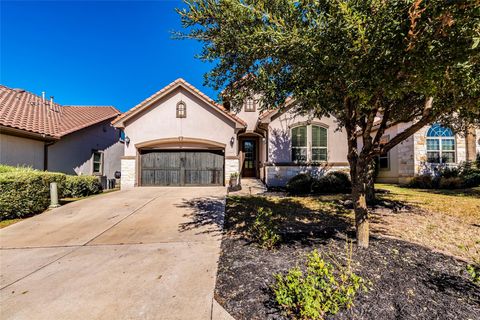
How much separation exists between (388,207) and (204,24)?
788 cm

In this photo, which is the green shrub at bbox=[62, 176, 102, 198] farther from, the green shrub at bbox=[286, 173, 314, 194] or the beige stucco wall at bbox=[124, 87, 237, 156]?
the green shrub at bbox=[286, 173, 314, 194]

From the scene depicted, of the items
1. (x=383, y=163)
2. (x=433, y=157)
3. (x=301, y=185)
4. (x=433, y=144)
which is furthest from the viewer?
(x=383, y=163)

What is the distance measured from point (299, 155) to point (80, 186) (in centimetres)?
1154

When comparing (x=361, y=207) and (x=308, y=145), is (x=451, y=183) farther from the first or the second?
(x=361, y=207)

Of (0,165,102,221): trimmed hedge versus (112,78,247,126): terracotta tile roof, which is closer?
(0,165,102,221): trimmed hedge

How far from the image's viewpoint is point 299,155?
42.2ft

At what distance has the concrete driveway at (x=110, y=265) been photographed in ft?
9.04

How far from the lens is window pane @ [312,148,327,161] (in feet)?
42.5

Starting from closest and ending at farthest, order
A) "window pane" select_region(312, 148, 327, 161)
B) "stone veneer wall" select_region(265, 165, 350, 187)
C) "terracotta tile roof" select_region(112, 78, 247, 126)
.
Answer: "stone veneer wall" select_region(265, 165, 350, 187) → "window pane" select_region(312, 148, 327, 161) → "terracotta tile roof" select_region(112, 78, 247, 126)

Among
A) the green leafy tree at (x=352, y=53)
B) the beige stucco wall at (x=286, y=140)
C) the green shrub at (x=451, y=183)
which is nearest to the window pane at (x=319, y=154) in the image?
the beige stucco wall at (x=286, y=140)

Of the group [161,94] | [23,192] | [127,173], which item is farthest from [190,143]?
[23,192]

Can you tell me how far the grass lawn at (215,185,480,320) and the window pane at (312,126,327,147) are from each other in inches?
237

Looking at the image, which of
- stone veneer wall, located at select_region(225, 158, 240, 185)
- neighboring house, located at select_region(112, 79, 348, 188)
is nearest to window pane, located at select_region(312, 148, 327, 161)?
neighboring house, located at select_region(112, 79, 348, 188)

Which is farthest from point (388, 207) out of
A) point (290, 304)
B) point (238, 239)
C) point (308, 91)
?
point (290, 304)
